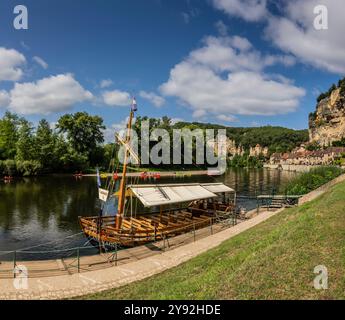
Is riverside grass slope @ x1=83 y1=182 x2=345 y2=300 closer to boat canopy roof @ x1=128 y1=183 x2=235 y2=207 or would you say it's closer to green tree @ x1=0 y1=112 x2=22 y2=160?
boat canopy roof @ x1=128 y1=183 x2=235 y2=207

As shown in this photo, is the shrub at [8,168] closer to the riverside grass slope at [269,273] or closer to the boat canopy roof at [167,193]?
the boat canopy roof at [167,193]

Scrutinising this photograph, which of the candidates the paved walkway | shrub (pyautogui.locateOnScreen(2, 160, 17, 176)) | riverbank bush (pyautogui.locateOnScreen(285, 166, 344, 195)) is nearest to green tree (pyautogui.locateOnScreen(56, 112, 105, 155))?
shrub (pyautogui.locateOnScreen(2, 160, 17, 176))

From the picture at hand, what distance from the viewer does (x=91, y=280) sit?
43.1 ft

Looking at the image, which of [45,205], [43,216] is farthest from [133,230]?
[45,205]

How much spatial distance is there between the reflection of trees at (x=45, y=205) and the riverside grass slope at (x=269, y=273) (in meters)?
17.7

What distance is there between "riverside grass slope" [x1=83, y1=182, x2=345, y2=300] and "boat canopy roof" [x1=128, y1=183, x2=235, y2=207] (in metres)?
6.75

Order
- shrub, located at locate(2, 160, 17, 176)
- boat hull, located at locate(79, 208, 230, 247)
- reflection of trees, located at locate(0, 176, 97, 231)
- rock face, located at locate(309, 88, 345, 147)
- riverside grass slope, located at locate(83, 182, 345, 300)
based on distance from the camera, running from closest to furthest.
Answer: riverside grass slope, located at locate(83, 182, 345, 300) → boat hull, located at locate(79, 208, 230, 247) → reflection of trees, located at locate(0, 176, 97, 231) → shrub, located at locate(2, 160, 17, 176) → rock face, located at locate(309, 88, 345, 147)

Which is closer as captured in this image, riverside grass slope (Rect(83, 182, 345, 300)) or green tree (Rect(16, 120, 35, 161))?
riverside grass slope (Rect(83, 182, 345, 300))

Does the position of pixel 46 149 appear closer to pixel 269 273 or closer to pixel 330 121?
pixel 269 273

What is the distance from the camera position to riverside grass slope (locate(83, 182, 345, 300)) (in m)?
9.10

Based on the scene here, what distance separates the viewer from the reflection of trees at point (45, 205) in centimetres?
3017

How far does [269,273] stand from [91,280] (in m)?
7.38


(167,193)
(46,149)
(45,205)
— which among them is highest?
(46,149)
